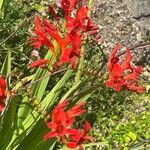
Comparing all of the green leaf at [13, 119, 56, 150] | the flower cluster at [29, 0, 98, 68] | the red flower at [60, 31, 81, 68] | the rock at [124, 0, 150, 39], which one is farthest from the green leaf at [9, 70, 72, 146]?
the rock at [124, 0, 150, 39]

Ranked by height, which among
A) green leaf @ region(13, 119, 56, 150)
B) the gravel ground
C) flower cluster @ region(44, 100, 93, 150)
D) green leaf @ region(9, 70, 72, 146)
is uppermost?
the gravel ground

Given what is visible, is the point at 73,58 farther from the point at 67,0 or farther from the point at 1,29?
the point at 1,29

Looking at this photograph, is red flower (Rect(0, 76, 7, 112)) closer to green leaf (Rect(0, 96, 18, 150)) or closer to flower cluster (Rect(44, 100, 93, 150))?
flower cluster (Rect(44, 100, 93, 150))

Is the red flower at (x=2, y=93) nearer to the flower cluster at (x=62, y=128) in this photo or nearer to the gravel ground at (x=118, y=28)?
the flower cluster at (x=62, y=128)

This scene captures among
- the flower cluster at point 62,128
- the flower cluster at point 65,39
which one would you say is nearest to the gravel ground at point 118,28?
the flower cluster at point 65,39

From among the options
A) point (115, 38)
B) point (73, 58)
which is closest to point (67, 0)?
point (73, 58)

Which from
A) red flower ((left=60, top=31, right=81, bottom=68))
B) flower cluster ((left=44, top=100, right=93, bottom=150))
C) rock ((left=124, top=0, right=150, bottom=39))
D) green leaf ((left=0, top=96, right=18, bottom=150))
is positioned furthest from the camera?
rock ((left=124, top=0, right=150, bottom=39))

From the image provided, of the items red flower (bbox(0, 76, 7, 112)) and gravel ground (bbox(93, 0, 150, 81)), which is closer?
red flower (bbox(0, 76, 7, 112))

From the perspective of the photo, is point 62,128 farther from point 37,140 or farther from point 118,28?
point 118,28

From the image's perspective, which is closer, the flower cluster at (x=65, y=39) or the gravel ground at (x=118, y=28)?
the flower cluster at (x=65, y=39)
